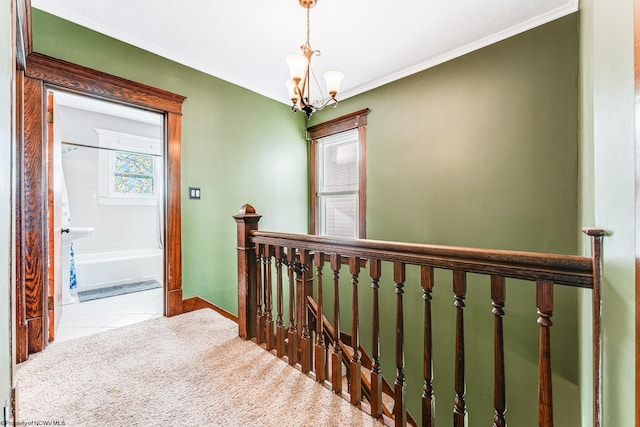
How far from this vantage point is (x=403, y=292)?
3.67 ft

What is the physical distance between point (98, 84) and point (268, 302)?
6.98 ft

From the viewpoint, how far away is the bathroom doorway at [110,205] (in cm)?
354

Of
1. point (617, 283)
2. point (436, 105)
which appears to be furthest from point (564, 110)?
point (617, 283)

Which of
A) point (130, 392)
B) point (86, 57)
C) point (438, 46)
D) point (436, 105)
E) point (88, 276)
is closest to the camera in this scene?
point (130, 392)

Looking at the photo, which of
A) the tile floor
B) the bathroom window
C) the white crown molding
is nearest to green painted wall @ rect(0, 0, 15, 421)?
the tile floor

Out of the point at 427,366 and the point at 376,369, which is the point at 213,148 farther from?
the point at 427,366

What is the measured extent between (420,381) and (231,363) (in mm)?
2023

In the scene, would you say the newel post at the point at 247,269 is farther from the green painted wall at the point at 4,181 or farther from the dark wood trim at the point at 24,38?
the dark wood trim at the point at 24,38

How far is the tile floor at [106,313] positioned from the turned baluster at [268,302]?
1.41m

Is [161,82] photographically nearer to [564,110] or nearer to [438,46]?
[438,46]

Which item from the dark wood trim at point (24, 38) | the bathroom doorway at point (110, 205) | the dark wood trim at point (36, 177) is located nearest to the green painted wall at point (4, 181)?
the dark wood trim at point (24, 38)

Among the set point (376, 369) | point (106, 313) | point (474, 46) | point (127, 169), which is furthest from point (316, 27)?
point (127, 169)

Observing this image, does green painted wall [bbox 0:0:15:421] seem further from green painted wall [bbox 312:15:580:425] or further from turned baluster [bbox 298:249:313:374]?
green painted wall [bbox 312:15:580:425]

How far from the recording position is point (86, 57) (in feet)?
6.96
